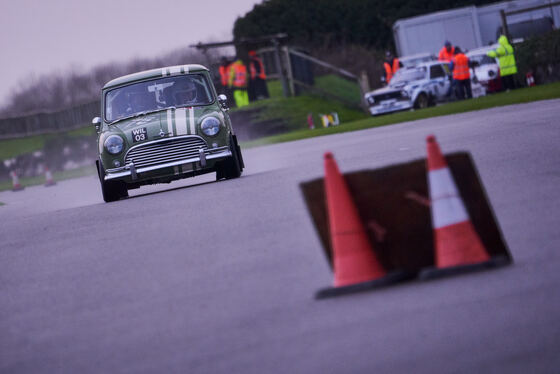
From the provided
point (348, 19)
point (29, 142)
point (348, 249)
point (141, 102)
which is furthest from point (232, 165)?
point (348, 19)

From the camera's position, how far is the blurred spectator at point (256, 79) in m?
42.1

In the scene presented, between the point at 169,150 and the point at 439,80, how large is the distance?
69.5 feet

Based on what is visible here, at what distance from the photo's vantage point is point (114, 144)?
1623cm

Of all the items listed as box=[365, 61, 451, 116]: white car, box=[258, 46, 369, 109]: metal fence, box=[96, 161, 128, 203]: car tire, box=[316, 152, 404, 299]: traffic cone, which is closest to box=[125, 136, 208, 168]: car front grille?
box=[96, 161, 128, 203]: car tire

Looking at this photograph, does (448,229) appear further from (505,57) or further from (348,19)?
(348,19)

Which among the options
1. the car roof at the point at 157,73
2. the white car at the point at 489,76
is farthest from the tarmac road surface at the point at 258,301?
the white car at the point at 489,76

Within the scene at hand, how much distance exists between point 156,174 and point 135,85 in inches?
76.4

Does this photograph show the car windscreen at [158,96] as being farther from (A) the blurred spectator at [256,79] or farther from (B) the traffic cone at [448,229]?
(A) the blurred spectator at [256,79]

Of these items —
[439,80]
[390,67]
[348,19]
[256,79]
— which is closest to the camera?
[439,80]

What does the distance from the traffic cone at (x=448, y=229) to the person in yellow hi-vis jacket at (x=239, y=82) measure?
3410 cm

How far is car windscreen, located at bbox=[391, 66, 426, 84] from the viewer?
36781mm

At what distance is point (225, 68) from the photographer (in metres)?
41.0

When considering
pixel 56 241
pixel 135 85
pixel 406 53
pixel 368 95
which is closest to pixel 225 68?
pixel 368 95

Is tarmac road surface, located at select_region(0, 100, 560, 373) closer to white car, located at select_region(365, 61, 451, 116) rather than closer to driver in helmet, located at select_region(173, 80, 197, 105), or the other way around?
driver in helmet, located at select_region(173, 80, 197, 105)
